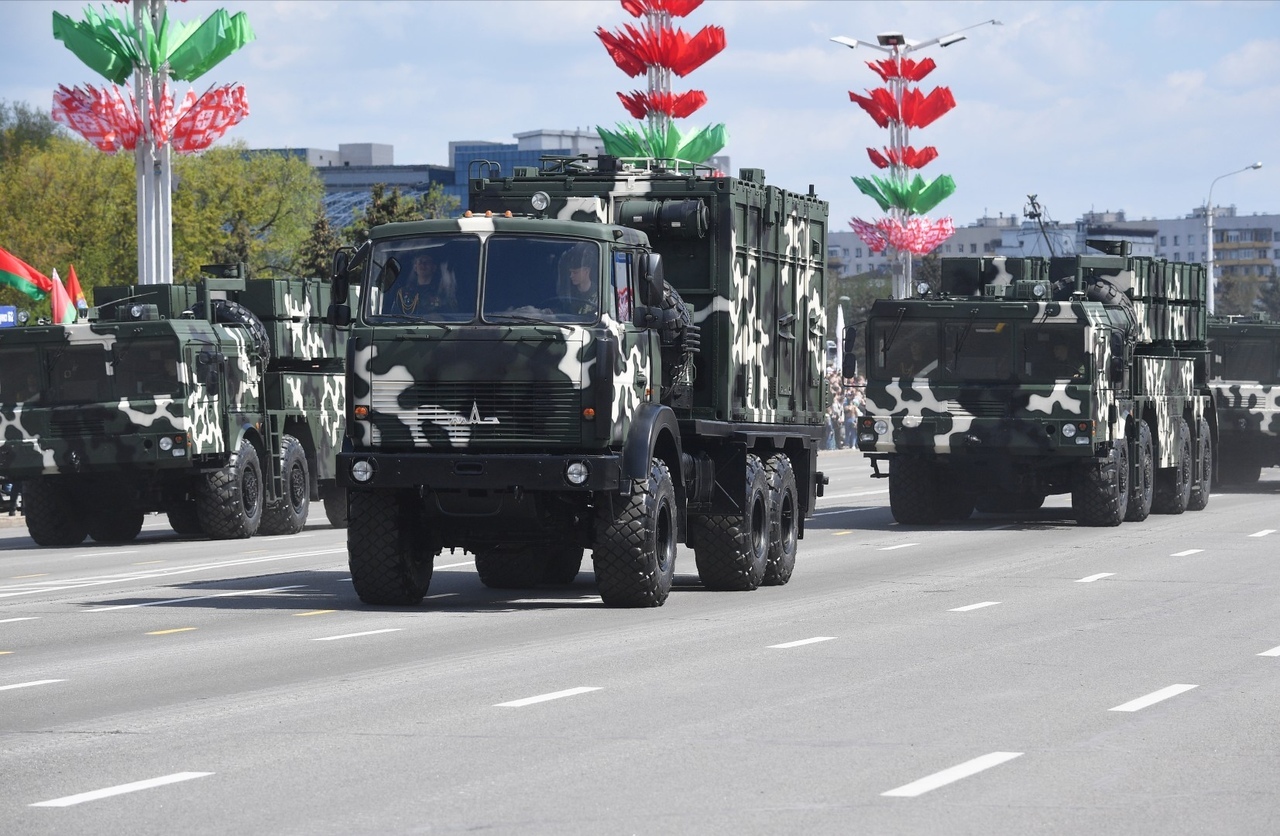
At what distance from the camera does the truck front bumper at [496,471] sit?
1602 cm

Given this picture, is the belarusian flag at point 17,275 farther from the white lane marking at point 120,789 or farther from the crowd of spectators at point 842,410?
the white lane marking at point 120,789

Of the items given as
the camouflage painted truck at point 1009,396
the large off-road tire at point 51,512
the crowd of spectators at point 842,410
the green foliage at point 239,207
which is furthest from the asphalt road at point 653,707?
the green foliage at point 239,207

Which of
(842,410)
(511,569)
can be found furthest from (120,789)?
(842,410)

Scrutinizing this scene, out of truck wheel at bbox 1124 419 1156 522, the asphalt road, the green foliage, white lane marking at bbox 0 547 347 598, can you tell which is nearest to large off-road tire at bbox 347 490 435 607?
the asphalt road

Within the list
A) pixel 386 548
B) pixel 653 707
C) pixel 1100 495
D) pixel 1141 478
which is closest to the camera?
pixel 653 707

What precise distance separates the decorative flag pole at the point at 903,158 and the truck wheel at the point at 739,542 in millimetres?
37801

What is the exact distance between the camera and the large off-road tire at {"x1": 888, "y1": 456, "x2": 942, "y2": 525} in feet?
94.2

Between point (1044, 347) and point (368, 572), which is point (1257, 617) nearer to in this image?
point (368, 572)

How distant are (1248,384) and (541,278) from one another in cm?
2488

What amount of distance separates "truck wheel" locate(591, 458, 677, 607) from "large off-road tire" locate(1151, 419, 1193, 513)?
642 inches

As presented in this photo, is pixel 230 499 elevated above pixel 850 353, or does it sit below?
below

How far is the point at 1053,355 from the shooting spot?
27469 mm

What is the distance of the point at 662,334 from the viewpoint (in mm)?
17172

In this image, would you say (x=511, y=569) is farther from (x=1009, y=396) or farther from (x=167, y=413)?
(x=1009, y=396)
